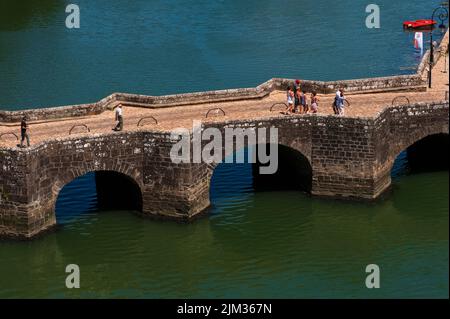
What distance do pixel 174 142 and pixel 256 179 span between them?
29.1 ft

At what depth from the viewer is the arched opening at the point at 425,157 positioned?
71.9 meters

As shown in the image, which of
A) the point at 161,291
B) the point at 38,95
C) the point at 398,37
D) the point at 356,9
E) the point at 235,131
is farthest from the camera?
the point at 356,9

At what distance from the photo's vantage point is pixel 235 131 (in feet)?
218

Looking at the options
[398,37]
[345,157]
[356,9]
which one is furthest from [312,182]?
[356,9]

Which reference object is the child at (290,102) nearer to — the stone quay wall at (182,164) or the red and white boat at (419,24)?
the stone quay wall at (182,164)

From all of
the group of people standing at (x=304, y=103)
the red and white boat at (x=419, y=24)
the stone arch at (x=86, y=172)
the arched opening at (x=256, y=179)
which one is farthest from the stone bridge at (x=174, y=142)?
the red and white boat at (x=419, y=24)

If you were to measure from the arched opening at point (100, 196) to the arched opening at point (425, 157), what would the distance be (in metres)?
15.2

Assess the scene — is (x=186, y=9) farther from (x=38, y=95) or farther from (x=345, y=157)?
(x=345, y=157)

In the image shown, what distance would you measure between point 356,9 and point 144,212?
47.4 meters

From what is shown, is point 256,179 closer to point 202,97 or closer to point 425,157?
point 202,97

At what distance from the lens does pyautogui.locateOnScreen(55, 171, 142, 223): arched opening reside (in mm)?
68250

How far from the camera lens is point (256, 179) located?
236 ft

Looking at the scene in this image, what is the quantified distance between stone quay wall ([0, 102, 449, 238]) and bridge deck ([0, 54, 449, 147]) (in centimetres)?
157

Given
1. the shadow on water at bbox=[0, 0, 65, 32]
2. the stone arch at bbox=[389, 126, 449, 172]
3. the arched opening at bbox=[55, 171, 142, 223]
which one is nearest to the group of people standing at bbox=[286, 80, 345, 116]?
the stone arch at bbox=[389, 126, 449, 172]
